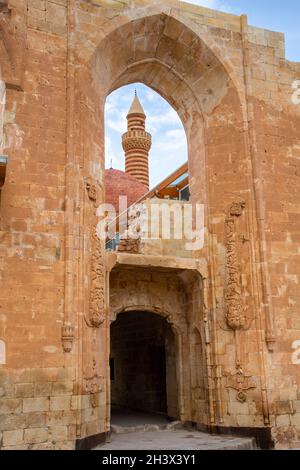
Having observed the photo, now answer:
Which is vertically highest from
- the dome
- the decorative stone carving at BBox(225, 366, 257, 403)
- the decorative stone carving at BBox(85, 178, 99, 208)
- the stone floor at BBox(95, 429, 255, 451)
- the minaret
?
the minaret

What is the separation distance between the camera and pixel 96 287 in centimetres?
881

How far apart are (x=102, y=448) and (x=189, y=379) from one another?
117 inches

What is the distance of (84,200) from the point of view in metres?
8.97

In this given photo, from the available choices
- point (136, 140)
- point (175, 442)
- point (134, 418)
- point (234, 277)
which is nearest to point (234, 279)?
point (234, 277)

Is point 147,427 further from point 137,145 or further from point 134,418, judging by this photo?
point 137,145

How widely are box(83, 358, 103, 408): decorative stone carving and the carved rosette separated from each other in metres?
2.75

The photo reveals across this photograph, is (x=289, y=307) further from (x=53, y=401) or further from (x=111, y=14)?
(x=111, y=14)

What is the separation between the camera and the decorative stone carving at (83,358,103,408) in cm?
829

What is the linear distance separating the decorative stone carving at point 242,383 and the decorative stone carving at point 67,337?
3.40m

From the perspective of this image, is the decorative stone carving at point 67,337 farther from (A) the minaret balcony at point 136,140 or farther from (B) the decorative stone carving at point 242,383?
(A) the minaret balcony at point 136,140

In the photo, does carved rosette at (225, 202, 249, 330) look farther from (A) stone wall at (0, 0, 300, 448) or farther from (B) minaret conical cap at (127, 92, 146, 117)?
(B) minaret conical cap at (127, 92, 146, 117)

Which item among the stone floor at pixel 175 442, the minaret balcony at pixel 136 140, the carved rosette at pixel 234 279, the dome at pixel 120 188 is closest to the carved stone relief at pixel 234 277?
the carved rosette at pixel 234 279

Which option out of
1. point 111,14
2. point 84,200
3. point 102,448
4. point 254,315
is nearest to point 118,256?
point 84,200

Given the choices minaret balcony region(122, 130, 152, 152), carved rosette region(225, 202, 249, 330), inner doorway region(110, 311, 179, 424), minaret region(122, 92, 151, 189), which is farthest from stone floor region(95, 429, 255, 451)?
minaret balcony region(122, 130, 152, 152)
